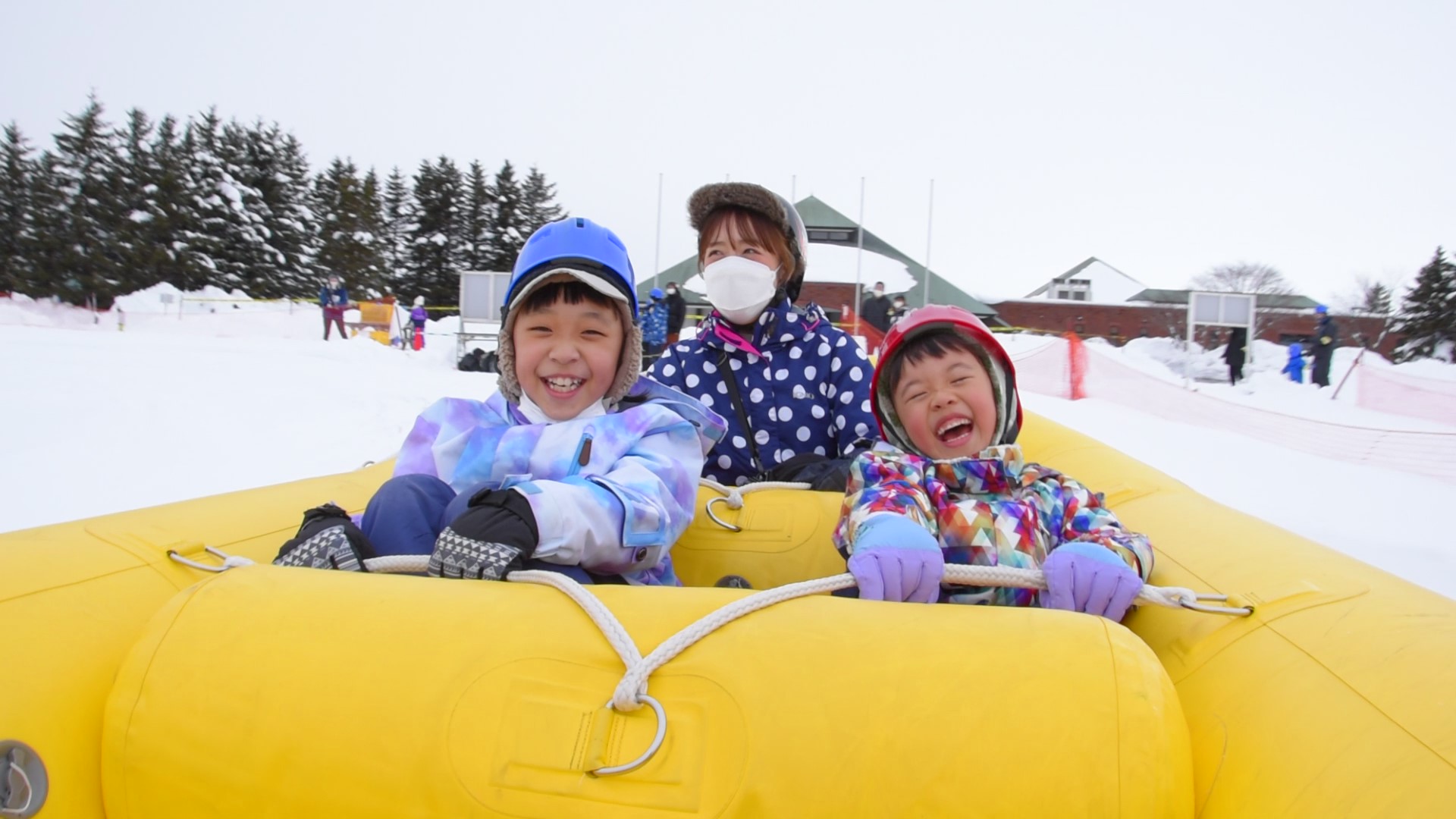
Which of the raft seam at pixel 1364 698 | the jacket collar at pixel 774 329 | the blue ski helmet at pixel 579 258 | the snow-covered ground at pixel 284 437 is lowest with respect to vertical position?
the snow-covered ground at pixel 284 437

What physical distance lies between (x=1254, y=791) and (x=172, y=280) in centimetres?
3887

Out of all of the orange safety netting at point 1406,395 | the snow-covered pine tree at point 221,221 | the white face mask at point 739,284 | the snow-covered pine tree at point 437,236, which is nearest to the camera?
the white face mask at point 739,284

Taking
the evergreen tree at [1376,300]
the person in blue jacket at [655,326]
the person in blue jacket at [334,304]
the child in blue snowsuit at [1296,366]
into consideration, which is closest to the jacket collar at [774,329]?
the person in blue jacket at [655,326]

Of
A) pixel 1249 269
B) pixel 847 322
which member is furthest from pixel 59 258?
pixel 1249 269

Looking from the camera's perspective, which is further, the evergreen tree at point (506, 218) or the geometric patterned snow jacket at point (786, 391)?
the evergreen tree at point (506, 218)

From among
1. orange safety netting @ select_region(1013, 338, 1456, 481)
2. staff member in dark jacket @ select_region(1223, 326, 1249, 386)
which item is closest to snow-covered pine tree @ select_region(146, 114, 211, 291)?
orange safety netting @ select_region(1013, 338, 1456, 481)

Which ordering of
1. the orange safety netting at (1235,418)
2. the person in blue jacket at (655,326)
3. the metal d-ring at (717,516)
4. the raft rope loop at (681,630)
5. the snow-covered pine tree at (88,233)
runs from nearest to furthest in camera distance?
1. the raft rope loop at (681,630)
2. the metal d-ring at (717,516)
3. the orange safety netting at (1235,418)
4. the person in blue jacket at (655,326)
5. the snow-covered pine tree at (88,233)

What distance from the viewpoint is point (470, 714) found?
104 cm

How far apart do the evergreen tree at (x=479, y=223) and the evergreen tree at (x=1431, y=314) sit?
38609 mm

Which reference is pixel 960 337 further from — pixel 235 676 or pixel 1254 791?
pixel 235 676

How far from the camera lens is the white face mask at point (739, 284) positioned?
9.13 feet

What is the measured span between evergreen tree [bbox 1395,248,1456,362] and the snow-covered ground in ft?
65.8

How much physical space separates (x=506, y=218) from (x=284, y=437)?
38773 millimetres

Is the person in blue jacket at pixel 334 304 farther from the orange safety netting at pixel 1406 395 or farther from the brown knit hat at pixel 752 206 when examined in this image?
the orange safety netting at pixel 1406 395
